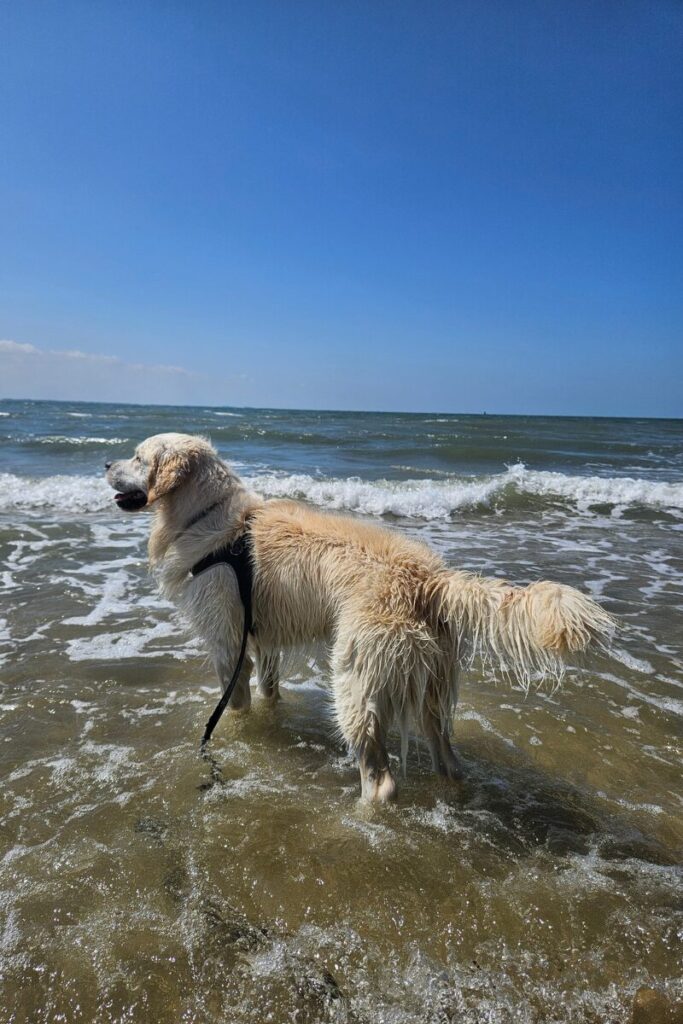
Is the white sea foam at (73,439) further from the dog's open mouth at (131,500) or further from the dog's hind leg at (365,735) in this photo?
the dog's hind leg at (365,735)

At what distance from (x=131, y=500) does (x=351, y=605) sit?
193cm

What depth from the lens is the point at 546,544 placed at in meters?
9.39

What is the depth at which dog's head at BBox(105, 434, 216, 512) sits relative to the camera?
388 centimetres

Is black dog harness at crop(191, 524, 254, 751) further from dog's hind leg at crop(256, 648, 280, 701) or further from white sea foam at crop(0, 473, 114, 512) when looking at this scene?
white sea foam at crop(0, 473, 114, 512)

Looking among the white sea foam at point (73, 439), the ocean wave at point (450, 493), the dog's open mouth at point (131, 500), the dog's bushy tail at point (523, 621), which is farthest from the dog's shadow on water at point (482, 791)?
the white sea foam at point (73, 439)

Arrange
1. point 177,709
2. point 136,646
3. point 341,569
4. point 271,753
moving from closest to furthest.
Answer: point 341,569
point 271,753
point 177,709
point 136,646

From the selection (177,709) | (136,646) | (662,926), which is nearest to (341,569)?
(177,709)

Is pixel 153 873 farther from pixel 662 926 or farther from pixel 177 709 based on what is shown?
pixel 662 926

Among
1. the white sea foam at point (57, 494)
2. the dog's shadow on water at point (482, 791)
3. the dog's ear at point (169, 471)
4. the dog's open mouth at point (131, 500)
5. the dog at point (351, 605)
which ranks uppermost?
the dog's ear at point (169, 471)

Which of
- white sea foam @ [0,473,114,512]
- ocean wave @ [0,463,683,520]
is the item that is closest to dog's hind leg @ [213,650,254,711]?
white sea foam @ [0,473,114,512]

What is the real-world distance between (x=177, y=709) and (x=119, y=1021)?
89.1 inches

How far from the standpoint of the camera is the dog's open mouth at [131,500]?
3.98m

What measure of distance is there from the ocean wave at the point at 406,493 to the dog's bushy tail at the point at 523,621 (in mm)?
8962

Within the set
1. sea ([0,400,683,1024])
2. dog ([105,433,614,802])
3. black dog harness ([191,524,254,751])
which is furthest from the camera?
black dog harness ([191,524,254,751])
